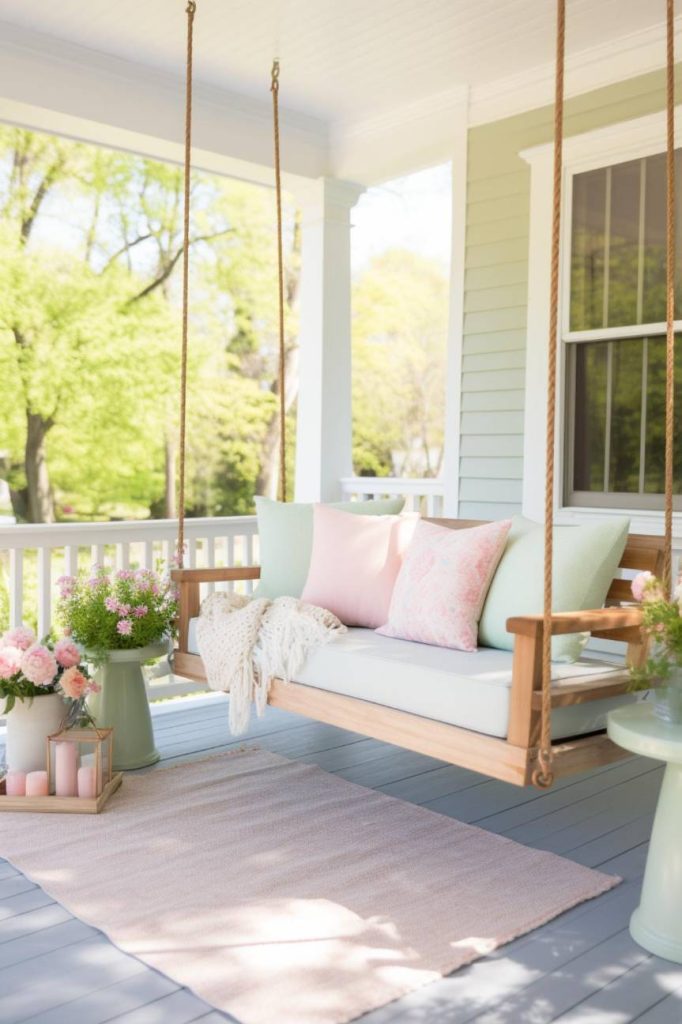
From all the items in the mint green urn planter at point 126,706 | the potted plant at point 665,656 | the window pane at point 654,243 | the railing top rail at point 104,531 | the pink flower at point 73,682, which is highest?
the window pane at point 654,243

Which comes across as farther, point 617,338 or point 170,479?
point 170,479

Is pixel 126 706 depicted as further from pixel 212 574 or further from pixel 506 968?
pixel 506 968

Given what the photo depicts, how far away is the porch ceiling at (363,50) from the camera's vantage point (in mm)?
3953

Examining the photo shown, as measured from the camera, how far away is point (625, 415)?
4.42 metres

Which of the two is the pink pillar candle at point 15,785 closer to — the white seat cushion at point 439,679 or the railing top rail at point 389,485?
the white seat cushion at point 439,679

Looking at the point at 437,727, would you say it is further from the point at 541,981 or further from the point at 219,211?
the point at 219,211

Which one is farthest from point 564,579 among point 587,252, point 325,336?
point 325,336

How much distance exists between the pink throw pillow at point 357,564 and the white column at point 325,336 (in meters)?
1.82

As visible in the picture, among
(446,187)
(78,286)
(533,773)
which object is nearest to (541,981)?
(533,773)

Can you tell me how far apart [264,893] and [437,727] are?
0.63 meters

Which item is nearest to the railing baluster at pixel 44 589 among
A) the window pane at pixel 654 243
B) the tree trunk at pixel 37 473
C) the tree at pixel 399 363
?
the window pane at pixel 654 243

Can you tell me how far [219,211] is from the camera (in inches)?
469

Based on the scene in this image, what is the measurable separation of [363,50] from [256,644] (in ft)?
9.15

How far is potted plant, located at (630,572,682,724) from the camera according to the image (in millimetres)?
2225
